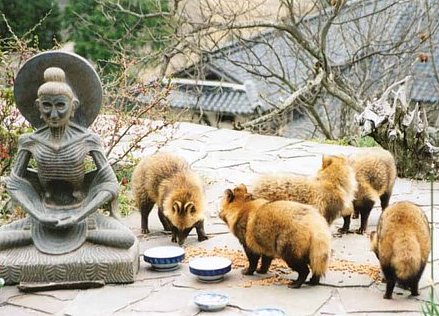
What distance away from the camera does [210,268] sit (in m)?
6.48

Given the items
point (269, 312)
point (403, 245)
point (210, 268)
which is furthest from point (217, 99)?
point (269, 312)

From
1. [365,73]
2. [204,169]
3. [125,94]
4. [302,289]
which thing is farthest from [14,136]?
[365,73]

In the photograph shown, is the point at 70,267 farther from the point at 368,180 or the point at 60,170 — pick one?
the point at 368,180

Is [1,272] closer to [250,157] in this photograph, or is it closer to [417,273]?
[417,273]

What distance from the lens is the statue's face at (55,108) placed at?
6.49 meters

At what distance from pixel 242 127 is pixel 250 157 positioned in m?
2.80

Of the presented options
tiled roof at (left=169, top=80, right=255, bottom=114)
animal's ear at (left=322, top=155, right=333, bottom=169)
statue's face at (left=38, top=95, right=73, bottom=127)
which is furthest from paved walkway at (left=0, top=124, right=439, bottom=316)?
tiled roof at (left=169, top=80, right=255, bottom=114)

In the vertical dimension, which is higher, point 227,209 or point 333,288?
point 227,209

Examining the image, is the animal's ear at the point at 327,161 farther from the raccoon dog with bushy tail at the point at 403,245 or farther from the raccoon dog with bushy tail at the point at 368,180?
the raccoon dog with bushy tail at the point at 403,245

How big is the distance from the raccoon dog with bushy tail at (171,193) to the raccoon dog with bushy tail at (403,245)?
1802 millimetres

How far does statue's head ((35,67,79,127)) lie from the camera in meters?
6.45

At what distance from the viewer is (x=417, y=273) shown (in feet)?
19.2

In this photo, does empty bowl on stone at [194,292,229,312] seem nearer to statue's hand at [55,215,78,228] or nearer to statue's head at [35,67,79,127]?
statue's hand at [55,215,78,228]

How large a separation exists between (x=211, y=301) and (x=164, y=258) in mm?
897
